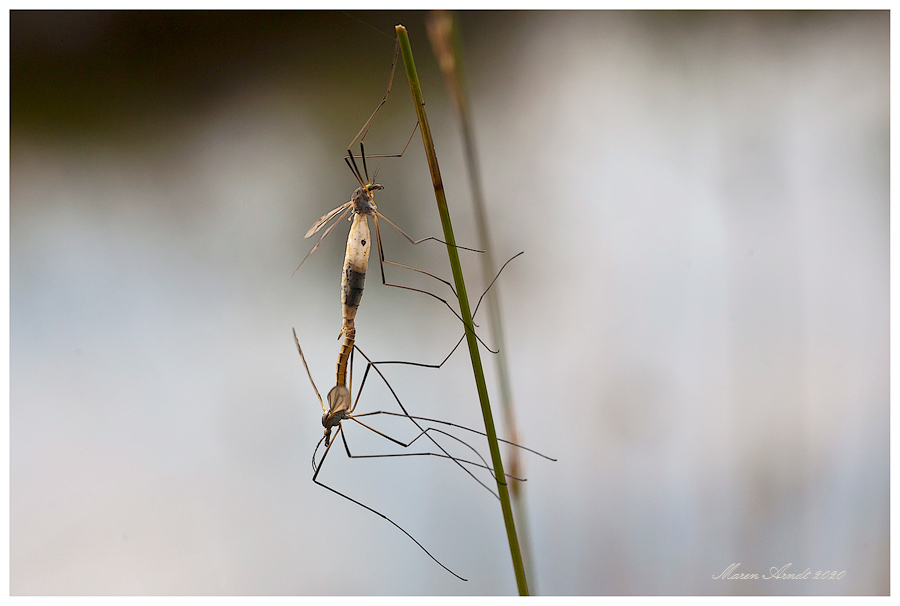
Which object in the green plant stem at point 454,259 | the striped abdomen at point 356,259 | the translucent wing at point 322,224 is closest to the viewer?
the green plant stem at point 454,259

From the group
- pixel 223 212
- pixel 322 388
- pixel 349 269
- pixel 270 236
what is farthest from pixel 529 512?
pixel 223 212

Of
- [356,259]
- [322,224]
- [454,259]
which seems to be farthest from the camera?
[322,224]

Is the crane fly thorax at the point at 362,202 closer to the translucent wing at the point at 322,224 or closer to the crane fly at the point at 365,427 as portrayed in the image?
the translucent wing at the point at 322,224

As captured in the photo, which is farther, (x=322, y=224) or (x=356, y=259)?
(x=322, y=224)

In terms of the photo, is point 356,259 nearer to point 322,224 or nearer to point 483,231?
point 322,224

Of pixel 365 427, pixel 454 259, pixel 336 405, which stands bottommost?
pixel 365 427

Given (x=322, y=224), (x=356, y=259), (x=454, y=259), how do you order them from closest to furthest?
(x=454, y=259) < (x=356, y=259) < (x=322, y=224)

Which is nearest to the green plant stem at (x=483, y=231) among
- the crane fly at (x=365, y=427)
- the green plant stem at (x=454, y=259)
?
the crane fly at (x=365, y=427)

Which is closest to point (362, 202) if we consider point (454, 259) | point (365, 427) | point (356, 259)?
point (356, 259)

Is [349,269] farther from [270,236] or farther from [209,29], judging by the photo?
[209,29]
